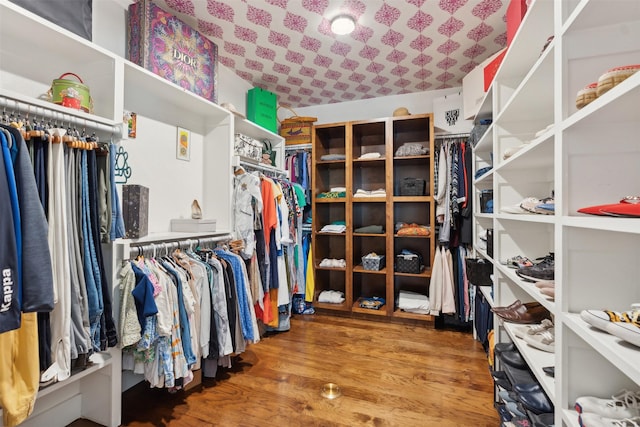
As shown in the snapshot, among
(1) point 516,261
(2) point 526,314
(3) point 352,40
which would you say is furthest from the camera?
(3) point 352,40

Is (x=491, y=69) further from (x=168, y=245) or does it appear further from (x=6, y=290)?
(x=6, y=290)

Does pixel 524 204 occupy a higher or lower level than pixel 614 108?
lower

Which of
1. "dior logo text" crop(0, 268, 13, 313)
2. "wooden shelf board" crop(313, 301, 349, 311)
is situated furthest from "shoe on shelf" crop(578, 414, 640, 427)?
"wooden shelf board" crop(313, 301, 349, 311)

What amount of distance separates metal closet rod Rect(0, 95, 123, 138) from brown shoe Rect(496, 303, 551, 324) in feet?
6.71

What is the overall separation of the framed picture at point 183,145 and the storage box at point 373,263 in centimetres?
195

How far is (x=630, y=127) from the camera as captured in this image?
2.43 feet

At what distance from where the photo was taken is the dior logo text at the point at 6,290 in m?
0.94

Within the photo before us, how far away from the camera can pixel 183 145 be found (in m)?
2.17

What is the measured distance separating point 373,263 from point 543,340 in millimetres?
1939

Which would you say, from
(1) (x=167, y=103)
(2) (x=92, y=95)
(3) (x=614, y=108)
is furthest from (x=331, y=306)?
(3) (x=614, y=108)

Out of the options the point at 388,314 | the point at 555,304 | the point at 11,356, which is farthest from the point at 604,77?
the point at 388,314

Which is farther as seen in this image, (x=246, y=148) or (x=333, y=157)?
(x=333, y=157)

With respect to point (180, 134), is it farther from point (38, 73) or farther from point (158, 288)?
point (158, 288)

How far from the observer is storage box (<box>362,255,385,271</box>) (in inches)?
120
